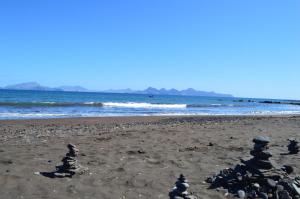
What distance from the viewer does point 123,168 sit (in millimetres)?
9781

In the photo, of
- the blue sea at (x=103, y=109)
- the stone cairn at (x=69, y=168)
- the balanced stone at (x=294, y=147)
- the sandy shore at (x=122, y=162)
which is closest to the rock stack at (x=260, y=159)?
the sandy shore at (x=122, y=162)

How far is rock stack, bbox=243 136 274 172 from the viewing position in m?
8.22

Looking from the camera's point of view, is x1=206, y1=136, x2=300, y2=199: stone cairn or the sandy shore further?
the sandy shore

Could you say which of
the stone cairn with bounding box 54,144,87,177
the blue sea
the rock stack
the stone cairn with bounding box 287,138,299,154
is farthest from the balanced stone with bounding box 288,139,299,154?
the blue sea

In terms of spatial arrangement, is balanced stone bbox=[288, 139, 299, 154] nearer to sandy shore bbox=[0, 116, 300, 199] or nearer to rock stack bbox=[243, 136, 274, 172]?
sandy shore bbox=[0, 116, 300, 199]

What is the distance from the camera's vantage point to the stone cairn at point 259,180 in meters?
7.45

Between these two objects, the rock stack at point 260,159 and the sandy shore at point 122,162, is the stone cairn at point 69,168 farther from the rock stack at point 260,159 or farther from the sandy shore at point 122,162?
the rock stack at point 260,159

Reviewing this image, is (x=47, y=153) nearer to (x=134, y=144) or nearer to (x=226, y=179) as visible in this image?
(x=134, y=144)

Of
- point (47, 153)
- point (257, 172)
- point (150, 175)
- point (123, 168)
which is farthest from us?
point (47, 153)

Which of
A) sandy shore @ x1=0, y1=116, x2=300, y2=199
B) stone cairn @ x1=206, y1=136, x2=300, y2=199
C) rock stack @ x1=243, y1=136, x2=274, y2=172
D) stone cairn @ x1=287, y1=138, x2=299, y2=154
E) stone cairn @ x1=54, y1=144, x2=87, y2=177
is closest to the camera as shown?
stone cairn @ x1=206, y1=136, x2=300, y2=199

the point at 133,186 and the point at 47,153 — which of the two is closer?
the point at 133,186

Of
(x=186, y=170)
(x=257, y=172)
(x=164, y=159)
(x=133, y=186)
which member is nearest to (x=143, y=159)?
(x=164, y=159)

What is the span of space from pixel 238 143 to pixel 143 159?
461 centimetres

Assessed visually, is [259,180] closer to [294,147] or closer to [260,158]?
[260,158]
